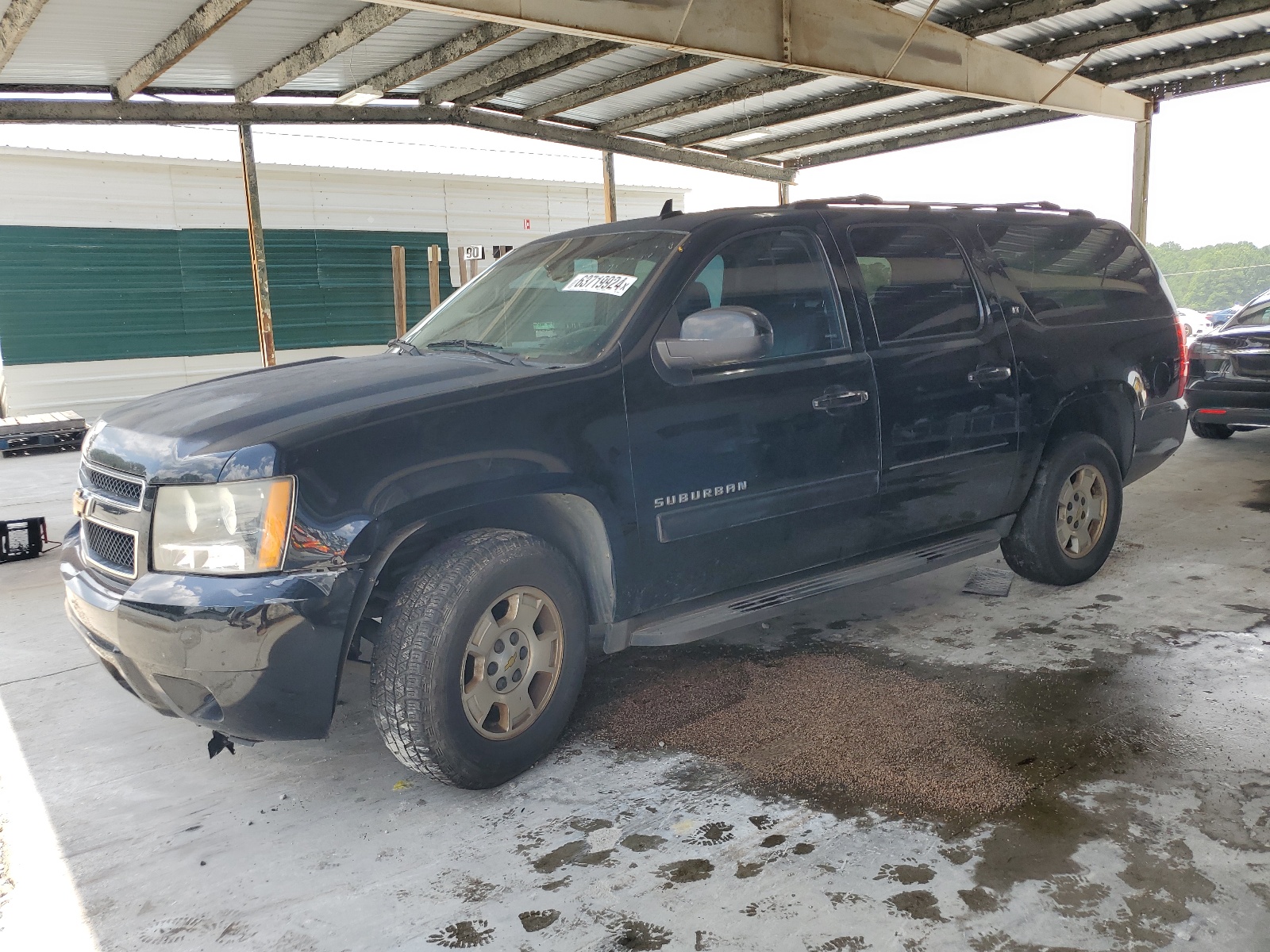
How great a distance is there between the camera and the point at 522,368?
3383 mm

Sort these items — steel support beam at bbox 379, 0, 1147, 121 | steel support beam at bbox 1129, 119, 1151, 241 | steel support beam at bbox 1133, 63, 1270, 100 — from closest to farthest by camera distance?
1. steel support beam at bbox 379, 0, 1147, 121
2. steel support beam at bbox 1133, 63, 1270, 100
3. steel support beam at bbox 1129, 119, 1151, 241

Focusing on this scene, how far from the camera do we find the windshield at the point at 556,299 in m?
3.57

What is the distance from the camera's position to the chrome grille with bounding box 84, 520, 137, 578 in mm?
3014

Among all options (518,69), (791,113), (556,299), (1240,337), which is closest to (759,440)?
(556,299)

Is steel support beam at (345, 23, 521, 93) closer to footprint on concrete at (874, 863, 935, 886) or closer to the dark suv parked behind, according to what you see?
the dark suv parked behind

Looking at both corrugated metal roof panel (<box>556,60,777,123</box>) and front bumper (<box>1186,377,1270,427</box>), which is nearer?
front bumper (<box>1186,377,1270,427</box>)

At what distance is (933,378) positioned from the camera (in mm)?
4215

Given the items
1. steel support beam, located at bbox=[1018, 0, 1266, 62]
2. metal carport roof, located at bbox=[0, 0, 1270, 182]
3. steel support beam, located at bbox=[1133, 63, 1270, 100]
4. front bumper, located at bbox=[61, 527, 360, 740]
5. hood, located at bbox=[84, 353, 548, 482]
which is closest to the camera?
front bumper, located at bbox=[61, 527, 360, 740]

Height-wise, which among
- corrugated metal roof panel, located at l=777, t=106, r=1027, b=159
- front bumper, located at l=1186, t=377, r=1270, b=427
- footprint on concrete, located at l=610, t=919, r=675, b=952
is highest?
corrugated metal roof panel, located at l=777, t=106, r=1027, b=159

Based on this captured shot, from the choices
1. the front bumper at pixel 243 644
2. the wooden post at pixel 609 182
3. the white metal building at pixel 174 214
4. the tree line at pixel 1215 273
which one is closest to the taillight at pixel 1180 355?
the front bumper at pixel 243 644

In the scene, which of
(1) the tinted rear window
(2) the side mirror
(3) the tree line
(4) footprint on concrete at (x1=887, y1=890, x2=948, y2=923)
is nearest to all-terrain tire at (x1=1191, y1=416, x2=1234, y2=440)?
(1) the tinted rear window

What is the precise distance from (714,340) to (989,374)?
5.39 feet

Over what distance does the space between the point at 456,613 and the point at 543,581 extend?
0.34 metres

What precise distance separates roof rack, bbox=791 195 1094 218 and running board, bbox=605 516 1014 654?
5.00ft
